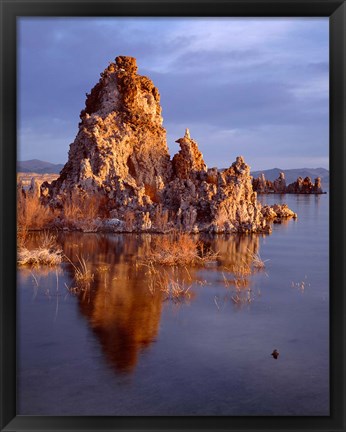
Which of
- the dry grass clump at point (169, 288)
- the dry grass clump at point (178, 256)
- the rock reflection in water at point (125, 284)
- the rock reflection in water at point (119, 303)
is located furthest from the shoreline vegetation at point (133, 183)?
the dry grass clump at point (169, 288)

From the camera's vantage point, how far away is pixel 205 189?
578 inches

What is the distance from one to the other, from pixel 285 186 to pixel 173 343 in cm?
3847

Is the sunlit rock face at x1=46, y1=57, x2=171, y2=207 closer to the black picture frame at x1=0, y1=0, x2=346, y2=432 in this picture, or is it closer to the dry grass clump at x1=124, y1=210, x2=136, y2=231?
the dry grass clump at x1=124, y1=210, x2=136, y2=231

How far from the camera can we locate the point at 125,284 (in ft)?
27.2

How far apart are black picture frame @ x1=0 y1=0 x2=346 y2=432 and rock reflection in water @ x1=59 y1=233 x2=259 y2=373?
124 cm

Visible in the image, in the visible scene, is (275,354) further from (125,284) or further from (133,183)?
(133,183)

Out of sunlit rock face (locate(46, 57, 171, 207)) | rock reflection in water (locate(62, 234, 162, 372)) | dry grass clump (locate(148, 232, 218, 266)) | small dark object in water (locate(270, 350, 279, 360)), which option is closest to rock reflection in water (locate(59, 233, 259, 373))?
rock reflection in water (locate(62, 234, 162, 372))

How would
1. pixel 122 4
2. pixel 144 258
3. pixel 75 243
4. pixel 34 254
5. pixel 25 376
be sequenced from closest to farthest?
pixel 122 4 → pixel 25 376 → pixel 34 254 → pixel 144 258 → pixel 75 243

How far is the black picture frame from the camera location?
3.66 m

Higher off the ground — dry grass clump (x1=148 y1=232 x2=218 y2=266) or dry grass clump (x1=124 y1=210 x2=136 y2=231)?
dry grass clump (x1=124 y1=210 x2=136 y2=231)

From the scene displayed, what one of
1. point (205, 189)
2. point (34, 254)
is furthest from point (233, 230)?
point (34, 254)
